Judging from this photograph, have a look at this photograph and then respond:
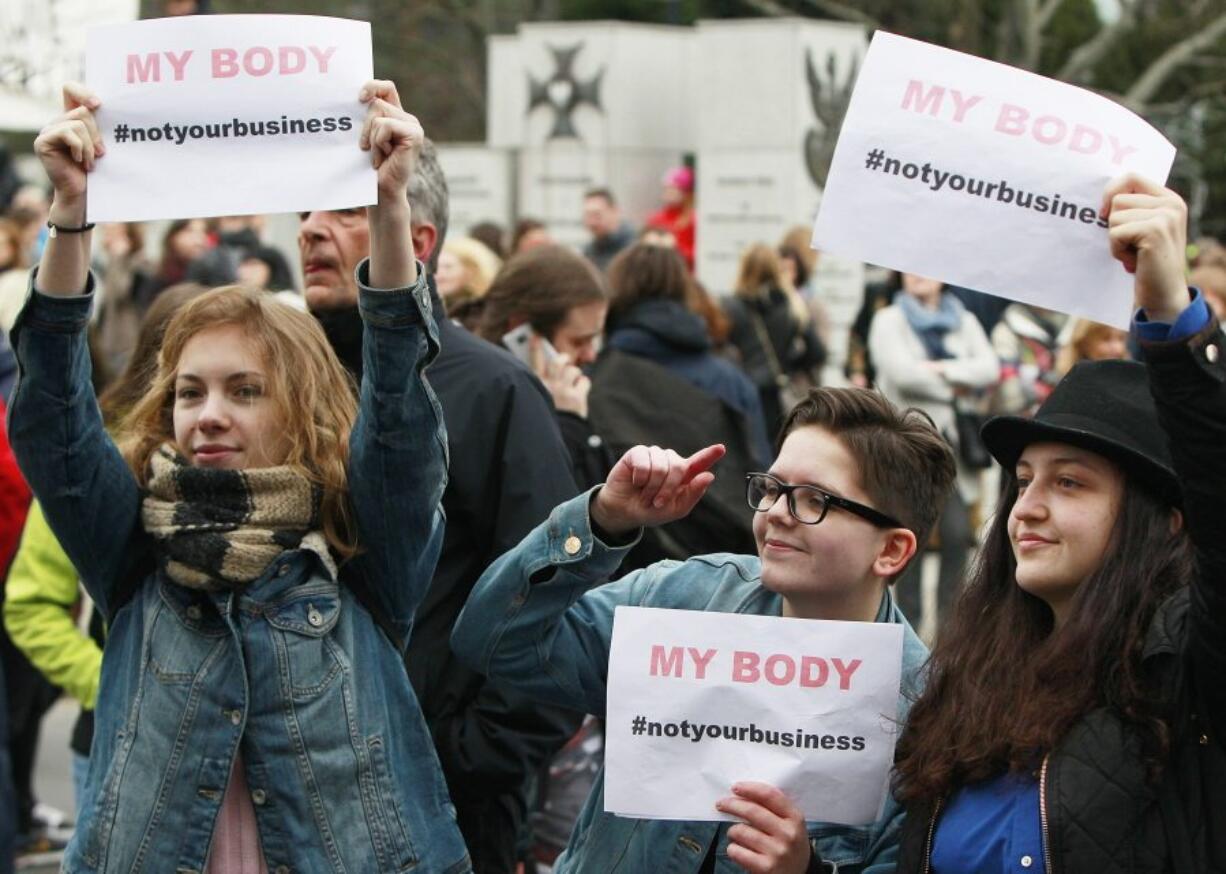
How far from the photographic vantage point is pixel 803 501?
3262 millimetres

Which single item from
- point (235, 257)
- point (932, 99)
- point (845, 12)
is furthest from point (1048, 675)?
point (845, 12)

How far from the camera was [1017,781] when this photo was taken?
289 cm

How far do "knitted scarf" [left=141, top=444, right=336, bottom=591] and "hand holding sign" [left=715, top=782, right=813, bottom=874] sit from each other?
88cm

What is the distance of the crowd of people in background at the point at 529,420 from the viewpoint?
164 inches

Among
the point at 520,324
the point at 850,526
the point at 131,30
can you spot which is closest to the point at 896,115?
the point at 850,526

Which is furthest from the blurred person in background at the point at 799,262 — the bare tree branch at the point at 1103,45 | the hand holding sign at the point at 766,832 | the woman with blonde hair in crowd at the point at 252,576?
the bare tree branch at the point at 1103,45

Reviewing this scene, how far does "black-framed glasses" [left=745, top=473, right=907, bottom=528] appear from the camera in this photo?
325cm

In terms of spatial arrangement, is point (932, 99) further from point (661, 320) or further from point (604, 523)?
point (661, 320)

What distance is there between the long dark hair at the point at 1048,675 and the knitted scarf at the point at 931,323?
707 cm

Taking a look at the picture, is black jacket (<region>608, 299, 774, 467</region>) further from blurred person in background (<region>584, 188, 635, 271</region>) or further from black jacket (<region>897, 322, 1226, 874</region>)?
blurred person in background (<region>584, 188, 635, 271</region>)

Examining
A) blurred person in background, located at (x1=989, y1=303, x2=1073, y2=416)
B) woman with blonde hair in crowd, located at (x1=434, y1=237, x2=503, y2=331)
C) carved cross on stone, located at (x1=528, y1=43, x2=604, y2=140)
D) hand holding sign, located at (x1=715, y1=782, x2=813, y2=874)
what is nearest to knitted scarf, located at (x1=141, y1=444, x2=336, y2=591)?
hand holding sign, located at (x1=715, y1=782, x2=813, y2=874)

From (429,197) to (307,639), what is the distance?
1.17m

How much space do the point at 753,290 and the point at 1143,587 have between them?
902 centimetres

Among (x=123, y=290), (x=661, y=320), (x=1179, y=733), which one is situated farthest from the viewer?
(x=123, y=290)
